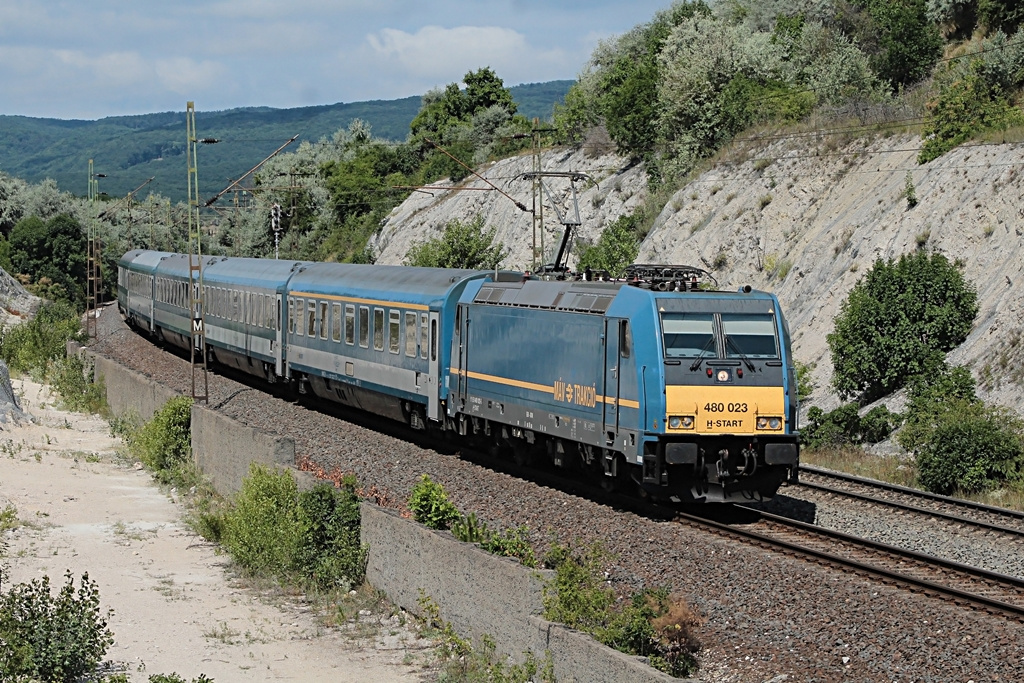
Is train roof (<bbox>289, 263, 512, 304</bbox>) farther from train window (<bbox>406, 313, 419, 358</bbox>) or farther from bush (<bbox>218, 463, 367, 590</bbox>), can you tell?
bush (<bbox>218, 463, 367, 590</bbox>)

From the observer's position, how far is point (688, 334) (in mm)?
17625

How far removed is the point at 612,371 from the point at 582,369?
3.27 ft

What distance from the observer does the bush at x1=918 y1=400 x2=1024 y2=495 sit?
808 inches

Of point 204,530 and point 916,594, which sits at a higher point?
point 916,594

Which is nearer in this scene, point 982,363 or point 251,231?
point 982,363

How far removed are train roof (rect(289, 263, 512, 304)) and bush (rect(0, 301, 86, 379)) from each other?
71.6 feet

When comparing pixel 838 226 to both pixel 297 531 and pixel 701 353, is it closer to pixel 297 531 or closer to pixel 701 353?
pixel 701 353

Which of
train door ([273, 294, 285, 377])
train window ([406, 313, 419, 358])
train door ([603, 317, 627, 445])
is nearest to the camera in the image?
train door ([603, 317, 627, 445])

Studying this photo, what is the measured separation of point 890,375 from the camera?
28.3m

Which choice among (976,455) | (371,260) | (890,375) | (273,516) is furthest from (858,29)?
(273,516)

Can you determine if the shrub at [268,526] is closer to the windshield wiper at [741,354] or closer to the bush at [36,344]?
the windshield wiper at [741,354]

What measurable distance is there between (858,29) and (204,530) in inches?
1865

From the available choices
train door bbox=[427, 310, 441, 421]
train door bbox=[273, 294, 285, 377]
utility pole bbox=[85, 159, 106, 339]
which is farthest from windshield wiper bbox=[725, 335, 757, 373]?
utility pole bbox=[85, 159, 106, 339]

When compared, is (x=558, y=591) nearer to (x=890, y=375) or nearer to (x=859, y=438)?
(x=859, y=438)
